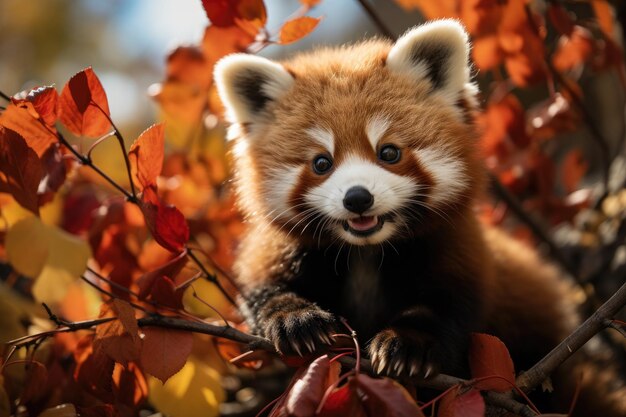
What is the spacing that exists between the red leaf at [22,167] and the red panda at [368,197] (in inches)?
→ 27.6

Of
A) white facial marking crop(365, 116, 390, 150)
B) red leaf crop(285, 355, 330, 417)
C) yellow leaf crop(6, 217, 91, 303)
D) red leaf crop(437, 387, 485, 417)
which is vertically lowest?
red leaf crop(437, 387, 485, 417)

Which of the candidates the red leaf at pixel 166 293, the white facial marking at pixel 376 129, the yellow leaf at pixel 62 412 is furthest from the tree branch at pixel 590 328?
the yellow leaf at pixel 62 412

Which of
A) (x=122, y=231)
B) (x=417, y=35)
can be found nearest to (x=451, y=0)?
(x=417, y=35)

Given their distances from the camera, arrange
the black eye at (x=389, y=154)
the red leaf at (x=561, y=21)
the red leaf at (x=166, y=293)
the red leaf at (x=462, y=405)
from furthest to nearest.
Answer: the red leaf at (x=561, y=21)
the black eye at (x=389, y=154)
the red leaf at (x=166, y=293)
the red leaf at (x=462, y=405)

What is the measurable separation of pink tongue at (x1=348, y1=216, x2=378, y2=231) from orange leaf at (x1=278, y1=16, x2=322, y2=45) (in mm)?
575

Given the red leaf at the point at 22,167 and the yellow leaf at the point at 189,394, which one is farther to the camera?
the yellow leaf at the point at 189,394

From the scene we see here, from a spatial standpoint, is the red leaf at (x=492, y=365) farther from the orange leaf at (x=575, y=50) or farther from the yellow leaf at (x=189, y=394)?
the orange leaf at (x=575, y=50)

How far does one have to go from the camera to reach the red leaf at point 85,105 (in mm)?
1668

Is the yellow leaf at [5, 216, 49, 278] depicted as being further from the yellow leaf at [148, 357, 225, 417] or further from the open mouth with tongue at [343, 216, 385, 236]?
the open mouth with tongue at [343, 216, 385, 236]

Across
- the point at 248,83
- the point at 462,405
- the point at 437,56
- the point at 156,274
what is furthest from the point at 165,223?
the point at 437,56

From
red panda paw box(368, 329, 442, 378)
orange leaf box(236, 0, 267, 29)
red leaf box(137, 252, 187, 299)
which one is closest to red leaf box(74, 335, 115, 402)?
red leaf box(137, 252, 187, 299)

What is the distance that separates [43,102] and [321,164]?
0.77 meters

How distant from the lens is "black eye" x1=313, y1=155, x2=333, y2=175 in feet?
6.40

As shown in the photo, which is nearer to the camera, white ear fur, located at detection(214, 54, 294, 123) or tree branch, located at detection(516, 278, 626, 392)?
tree branch, located at detection(516, 278, 626, 392)
